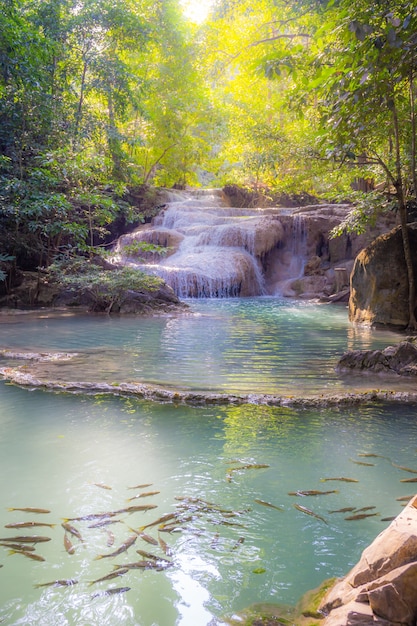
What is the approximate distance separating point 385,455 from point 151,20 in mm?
24802

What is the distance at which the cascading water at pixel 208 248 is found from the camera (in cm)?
1758

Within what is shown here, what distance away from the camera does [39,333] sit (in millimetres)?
9477

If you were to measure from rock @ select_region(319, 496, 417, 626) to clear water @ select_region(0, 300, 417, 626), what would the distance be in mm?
382

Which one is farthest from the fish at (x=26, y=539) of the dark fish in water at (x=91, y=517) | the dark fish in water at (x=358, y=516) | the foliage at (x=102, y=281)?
the foliage at (x=102, y=281)

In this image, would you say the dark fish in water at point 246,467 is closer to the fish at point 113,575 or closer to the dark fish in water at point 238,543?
the dark fish in water at point 238,543

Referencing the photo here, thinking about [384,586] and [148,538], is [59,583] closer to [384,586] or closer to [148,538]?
[148,538]

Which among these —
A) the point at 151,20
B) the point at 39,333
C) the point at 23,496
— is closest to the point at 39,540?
the point at 23,496

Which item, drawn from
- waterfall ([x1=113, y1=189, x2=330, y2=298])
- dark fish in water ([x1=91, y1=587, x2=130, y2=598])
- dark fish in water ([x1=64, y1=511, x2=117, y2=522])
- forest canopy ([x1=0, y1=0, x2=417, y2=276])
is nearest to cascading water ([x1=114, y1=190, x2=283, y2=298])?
waterfall ([x1=113, y1=189, x2=330, y2=298])

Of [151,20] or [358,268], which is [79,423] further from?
[151,20]

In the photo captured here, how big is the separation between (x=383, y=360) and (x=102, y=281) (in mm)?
7515

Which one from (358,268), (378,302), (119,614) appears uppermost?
(358,268)

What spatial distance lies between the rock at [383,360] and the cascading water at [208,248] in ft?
37.1

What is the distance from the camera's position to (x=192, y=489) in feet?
10.6

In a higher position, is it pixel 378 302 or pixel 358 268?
pixel 358 268
